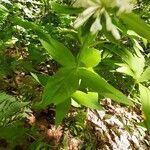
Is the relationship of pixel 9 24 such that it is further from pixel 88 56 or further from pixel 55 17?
pixel 88 56

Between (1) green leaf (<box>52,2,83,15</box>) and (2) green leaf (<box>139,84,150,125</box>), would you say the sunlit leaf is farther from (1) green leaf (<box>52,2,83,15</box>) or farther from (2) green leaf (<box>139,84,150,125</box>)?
(2) green leaf (<box>139,84,150,125</box>)

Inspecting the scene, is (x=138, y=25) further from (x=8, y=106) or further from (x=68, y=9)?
(x=8, y=106)

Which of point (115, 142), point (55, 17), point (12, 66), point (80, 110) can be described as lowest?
point (115, 142)

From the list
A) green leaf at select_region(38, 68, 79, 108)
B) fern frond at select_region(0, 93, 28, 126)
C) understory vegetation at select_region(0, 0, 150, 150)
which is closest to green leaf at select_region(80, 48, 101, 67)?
understory vegetation at select_region(0, 0, 150, 150)

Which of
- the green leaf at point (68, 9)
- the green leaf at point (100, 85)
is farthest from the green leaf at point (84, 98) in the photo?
the green leaf at point (68, 9)

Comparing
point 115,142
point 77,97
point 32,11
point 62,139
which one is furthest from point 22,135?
point 32,11


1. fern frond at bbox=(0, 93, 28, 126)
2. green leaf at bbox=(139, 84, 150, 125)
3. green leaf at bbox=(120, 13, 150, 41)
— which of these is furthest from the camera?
green leaf at bbox=(139, 84, 150, 125)

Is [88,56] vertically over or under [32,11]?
over
